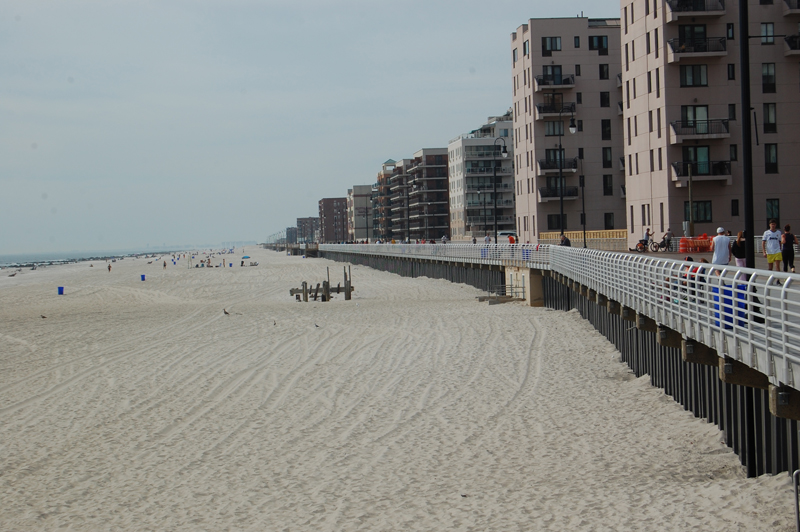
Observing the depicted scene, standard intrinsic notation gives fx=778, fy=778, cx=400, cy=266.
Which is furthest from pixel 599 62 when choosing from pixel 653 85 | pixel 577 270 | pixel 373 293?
pixel 577 270

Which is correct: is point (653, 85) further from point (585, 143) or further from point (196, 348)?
point (196, 348)

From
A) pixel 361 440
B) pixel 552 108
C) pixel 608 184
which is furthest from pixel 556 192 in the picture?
pixel 361 440

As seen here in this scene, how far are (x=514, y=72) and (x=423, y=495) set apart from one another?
2931 inches

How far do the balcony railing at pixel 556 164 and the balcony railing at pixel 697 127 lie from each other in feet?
77.8

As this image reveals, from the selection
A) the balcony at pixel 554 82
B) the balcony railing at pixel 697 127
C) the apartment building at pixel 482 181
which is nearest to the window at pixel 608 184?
the balcony at pixel 554 82

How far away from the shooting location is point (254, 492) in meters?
11.0

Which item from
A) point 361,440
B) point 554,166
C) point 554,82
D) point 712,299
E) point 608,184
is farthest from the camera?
point 608,184

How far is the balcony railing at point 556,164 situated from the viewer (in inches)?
2911

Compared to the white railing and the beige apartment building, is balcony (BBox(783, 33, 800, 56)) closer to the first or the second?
the beige apartment building

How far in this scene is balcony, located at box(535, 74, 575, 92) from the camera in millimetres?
72938

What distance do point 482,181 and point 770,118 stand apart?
67.6 meters

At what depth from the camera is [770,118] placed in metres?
51.1

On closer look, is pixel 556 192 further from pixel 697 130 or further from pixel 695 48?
pixel 695 48

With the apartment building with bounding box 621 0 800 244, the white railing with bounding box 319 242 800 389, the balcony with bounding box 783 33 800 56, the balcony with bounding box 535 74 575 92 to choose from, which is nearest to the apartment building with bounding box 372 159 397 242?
the balcony with bounding box 535 74 575 92
